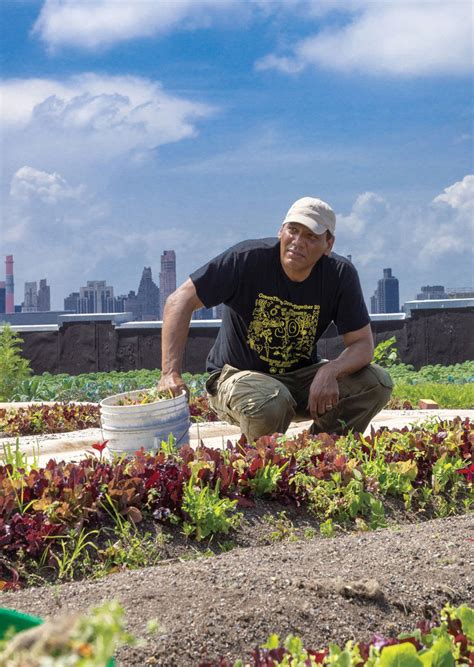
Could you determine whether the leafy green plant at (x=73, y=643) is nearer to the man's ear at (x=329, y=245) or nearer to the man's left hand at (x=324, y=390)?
the man's left hand at (x=324, y=390)

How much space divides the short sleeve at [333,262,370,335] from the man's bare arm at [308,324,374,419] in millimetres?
58

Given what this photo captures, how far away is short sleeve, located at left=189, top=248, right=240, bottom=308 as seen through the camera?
5.23 metres

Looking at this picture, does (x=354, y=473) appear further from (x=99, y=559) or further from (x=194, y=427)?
(x=194, y=427)

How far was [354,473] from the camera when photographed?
4180 millimetres

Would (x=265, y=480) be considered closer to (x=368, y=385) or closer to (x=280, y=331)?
(x=280, y=331)

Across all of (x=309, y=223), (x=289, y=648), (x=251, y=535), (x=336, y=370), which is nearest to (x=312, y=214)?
(x=309, y=223)

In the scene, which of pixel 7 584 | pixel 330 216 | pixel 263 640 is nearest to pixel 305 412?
pixel 330 216

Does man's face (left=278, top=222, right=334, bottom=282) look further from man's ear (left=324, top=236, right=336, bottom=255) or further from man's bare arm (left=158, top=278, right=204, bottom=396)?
man's bare arm (left=158, top=278, right=204, bottom=396)

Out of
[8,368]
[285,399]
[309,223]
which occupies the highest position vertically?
[309,223]

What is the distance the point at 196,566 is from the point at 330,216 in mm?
2929

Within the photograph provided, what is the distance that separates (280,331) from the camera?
543 cm

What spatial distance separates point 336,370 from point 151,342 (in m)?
9.83

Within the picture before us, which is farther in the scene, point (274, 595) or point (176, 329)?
point (176, 329)

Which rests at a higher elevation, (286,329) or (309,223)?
(309,223)
